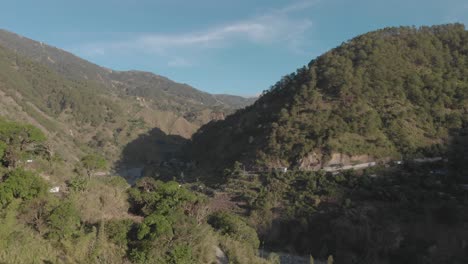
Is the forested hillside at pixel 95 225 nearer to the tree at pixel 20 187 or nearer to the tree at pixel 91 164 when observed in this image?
the tree at pixel 20 187

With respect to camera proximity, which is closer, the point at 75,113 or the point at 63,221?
the point at 63,221

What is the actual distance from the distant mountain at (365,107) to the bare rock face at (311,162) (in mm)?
99

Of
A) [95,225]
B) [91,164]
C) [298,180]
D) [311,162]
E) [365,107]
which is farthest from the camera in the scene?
[365,107]

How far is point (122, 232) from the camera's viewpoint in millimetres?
8648

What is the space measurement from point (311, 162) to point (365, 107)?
10.1 meters

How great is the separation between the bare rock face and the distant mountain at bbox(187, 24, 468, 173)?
0.10 m

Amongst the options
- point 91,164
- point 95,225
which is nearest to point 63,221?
point 95,225

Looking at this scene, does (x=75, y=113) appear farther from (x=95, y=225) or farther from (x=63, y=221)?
(x=63, y=221)

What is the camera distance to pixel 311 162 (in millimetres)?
37219

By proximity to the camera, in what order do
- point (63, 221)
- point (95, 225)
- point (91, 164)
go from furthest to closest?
point (91, 164) → point (95, 225) → point (63, 221)

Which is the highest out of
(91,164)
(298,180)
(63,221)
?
(63,221)

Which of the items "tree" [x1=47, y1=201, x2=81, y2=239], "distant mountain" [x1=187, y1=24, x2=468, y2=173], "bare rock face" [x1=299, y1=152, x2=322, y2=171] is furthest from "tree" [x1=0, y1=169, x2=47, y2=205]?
"distant mountain" [x1=187, y1=24, x2=468, y2=173]

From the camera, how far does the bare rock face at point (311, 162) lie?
36.9 m

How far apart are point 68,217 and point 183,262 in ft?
9.39
